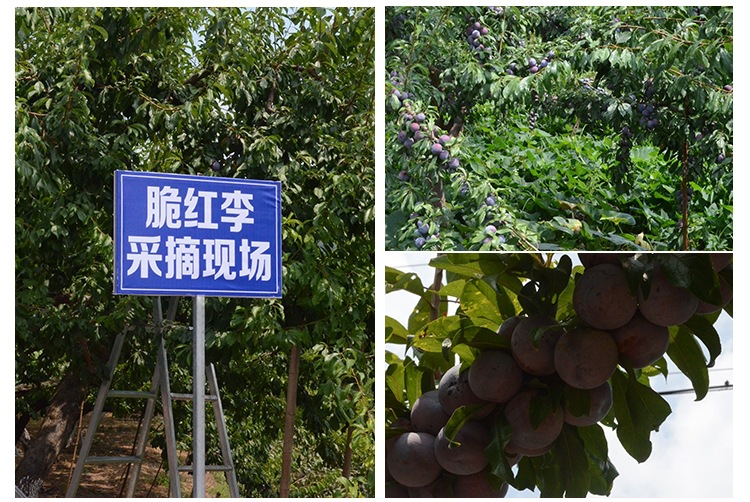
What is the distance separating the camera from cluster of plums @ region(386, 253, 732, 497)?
0.77 m

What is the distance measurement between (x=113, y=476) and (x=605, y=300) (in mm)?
5770

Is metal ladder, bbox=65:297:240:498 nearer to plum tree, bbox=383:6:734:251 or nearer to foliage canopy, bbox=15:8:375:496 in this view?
foliage canopy, bbox=15:8:375:496

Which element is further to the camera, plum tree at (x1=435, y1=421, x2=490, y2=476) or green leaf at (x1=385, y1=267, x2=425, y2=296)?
green leaf at (x1=385, y1=267, x2=425, y2=296)

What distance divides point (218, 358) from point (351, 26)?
4.79 ft

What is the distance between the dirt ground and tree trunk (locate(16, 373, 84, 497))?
1.22ft

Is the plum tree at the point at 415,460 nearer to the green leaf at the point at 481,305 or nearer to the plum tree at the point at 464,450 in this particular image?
the plum tree at the point at 464,450

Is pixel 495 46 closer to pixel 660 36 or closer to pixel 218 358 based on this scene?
pixel 660 36

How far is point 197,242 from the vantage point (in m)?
2.52

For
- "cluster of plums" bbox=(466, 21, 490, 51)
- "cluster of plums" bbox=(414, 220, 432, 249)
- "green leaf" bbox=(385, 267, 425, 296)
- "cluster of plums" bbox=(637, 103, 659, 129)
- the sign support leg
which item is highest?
"cluster of plums" bbox=(466, 21, 490, 51)

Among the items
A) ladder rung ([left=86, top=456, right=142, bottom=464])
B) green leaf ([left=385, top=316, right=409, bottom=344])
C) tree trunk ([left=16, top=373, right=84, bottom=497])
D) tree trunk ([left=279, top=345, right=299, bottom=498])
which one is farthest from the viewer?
tree trunk ([left=16, top=373, right=84, bottom=497])

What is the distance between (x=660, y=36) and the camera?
6.86 ft

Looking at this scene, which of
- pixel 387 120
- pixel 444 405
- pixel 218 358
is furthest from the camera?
pixel 218 358

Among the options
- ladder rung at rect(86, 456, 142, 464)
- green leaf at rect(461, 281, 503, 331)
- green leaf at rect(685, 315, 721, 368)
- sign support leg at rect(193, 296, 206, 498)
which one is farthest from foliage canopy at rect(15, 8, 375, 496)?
green leaf at rect(685, 315, 721, 368)
